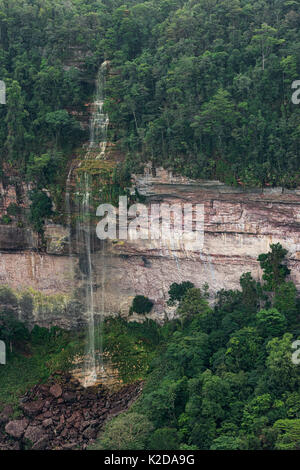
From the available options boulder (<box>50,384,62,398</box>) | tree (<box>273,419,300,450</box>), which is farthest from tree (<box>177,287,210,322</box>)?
tree (<box>273,419,300,450</box>)

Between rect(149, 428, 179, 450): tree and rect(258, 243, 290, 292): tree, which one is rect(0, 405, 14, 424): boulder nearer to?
rect(149, 428, 179, 450): tree

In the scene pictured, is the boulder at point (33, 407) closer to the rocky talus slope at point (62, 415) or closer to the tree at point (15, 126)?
the rocky talus slope at point (62, 415)

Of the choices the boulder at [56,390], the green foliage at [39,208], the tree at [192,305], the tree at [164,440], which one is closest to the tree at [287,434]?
the tree at [164,440]

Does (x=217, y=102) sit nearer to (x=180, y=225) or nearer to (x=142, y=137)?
(x=142, y=137)

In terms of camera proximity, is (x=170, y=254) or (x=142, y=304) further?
(x=142, y=304)

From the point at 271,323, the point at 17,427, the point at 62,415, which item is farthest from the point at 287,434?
the point at 17,427

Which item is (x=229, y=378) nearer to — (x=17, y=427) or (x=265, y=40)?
(x=17, y=427)
